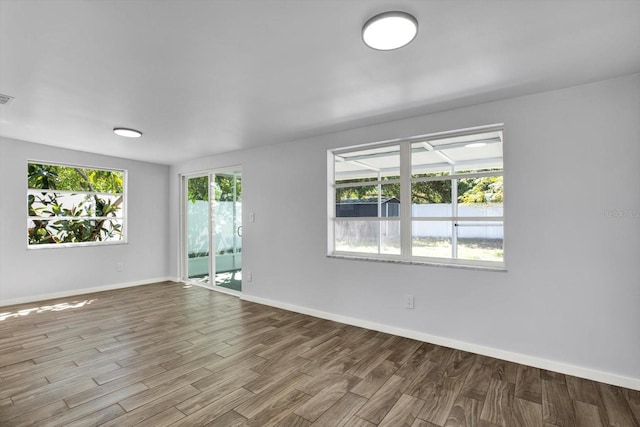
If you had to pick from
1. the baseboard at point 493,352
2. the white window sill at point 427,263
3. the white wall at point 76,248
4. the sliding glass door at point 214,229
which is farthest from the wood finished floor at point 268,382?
the sliding glass door at point 214,229

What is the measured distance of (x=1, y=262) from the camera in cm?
440

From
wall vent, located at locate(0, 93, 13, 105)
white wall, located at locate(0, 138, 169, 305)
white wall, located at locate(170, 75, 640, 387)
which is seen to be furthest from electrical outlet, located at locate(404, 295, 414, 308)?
white wall, located at locate(0, 138, 169, 305)

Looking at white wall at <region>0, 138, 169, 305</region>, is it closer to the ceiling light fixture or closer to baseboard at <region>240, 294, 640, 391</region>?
baseboard at <region>240, 294, 640, 391</region>

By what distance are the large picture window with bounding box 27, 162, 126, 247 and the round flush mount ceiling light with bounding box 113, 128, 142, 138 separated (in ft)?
6.85

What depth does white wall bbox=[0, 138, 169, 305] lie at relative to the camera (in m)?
4.47

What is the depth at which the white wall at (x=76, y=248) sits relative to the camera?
4.47 metres

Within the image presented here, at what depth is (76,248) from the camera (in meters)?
5.16

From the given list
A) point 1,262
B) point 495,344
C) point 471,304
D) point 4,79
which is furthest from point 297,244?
point 1,262

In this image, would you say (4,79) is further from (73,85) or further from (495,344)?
(495,344)

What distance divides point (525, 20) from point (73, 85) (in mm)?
3309

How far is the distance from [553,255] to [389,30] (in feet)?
7.57

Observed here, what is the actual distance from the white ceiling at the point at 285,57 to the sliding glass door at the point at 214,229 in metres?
2.18

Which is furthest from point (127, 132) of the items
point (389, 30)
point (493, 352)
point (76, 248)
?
point (493, 352)

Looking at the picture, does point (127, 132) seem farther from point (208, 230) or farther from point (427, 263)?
point (427, 263)
